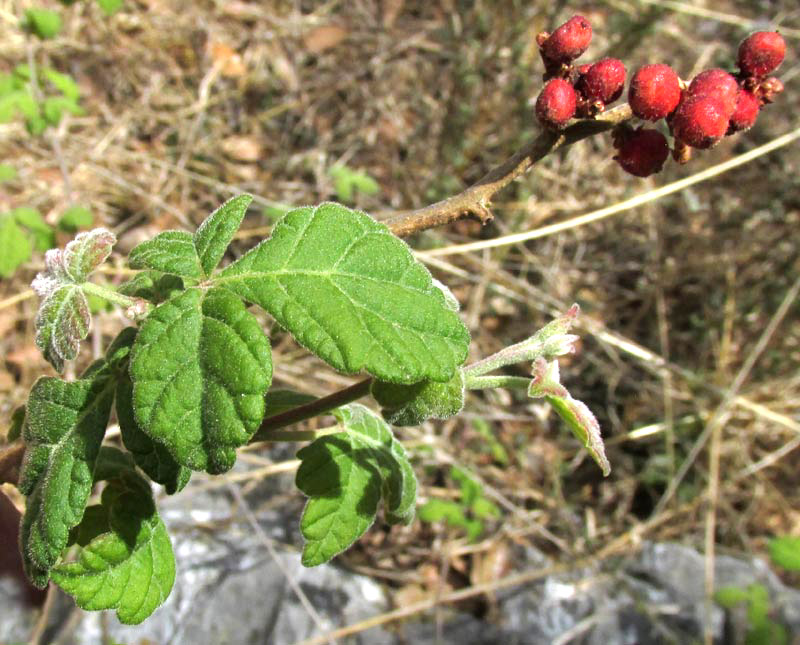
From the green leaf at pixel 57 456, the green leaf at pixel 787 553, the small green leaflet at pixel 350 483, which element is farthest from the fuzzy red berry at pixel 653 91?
the green leaf at pixel 787 553

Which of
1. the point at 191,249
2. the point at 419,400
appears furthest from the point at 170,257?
the point at 419,400

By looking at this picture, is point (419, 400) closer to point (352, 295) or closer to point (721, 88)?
point (352, 295)

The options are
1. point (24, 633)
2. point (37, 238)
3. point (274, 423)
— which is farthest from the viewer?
point (37, 238)

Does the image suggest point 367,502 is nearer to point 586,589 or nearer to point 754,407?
point 586,589

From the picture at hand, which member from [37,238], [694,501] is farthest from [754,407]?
[37,238]

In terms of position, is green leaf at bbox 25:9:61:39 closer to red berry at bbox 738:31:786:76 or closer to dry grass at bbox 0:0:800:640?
dry grass at bbox 0:0:800:640

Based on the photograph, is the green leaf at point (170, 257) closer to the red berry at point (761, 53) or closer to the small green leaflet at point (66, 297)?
the small green leaflet at point (66, 297)
